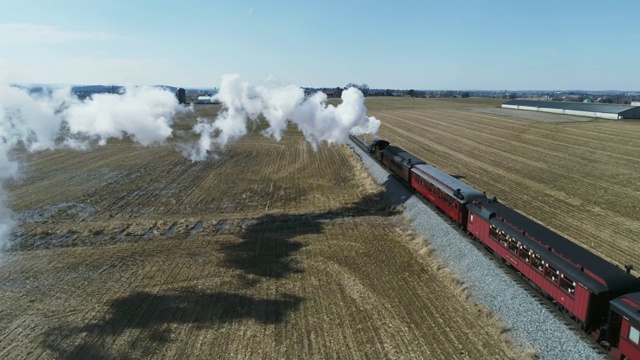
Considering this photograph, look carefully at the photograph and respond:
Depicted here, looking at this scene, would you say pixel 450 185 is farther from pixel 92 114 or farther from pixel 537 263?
pixel 92 114

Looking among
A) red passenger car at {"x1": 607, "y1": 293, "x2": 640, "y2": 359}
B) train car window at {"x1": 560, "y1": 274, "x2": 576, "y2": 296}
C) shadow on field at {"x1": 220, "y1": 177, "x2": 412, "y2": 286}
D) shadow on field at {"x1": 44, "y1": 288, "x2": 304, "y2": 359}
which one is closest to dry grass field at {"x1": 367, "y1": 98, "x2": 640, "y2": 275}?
train car window at {"x1": 560, "y1": 274, "x2": 576, "y2": 296}

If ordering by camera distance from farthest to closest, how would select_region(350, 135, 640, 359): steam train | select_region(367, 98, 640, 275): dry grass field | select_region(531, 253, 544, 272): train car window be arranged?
select_region(367, 98, 640, 275): dry grass field
select_region(531, 253, 544, 272): train car window
select_region(350, 135, 640, 359): steam train

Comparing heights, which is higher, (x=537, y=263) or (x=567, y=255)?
(x=567, y=255)

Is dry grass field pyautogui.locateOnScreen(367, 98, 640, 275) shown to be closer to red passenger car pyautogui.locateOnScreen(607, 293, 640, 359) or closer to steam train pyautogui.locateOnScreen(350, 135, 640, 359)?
steam train pyautogui.locateOnScreen(350, 135, 640, 359)

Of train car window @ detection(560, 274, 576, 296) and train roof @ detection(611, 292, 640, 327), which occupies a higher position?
train roof @ detection(611, 292, 640, 327)

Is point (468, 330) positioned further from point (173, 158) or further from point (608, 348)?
point (173, 158)

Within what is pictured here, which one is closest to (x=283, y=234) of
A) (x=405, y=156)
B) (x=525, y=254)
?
(x=525, y=254)

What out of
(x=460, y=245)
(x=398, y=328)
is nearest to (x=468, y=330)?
(x=398, y=328)
